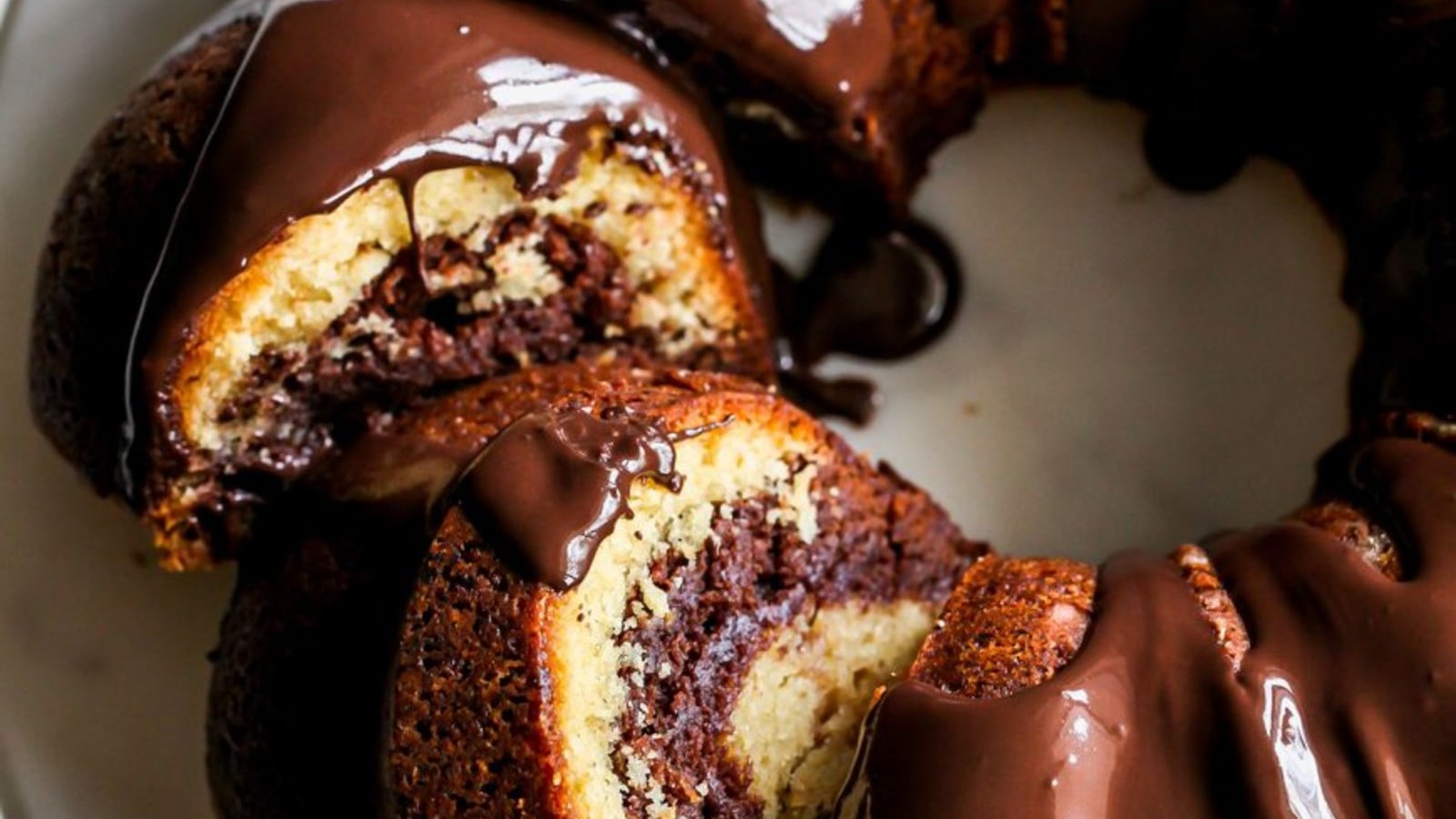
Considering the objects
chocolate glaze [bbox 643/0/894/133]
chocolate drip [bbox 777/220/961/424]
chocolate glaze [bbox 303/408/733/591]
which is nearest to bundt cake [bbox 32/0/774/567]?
chocolate glaze [bbox 643/0/894/133]

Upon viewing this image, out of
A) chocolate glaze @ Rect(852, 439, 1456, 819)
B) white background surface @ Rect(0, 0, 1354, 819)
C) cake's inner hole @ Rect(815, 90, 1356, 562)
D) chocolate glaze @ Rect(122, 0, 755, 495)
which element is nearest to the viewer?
chocolate glaze @ Rect(852, 439, 1456, 819)

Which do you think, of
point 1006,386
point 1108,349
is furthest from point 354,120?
point 1108,349

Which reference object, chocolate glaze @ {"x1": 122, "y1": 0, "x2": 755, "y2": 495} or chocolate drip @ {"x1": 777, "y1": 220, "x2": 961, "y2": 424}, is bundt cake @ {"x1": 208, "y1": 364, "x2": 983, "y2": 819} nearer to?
chocolate glaze @ {"x1": 122, "y1": 0, "x2": 755, "y2": 495}

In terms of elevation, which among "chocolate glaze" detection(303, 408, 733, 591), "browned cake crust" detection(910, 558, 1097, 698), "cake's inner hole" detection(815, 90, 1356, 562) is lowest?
"cake's inner hole" detection(815, 90, 1356, 562)

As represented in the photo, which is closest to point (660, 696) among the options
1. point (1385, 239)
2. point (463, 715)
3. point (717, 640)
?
point (717, 640)

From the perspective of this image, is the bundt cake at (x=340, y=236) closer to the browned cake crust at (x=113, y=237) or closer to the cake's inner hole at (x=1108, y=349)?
the browned cake crust at (x=113, y=237)

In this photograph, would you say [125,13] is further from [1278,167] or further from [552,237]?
[1278,167]
